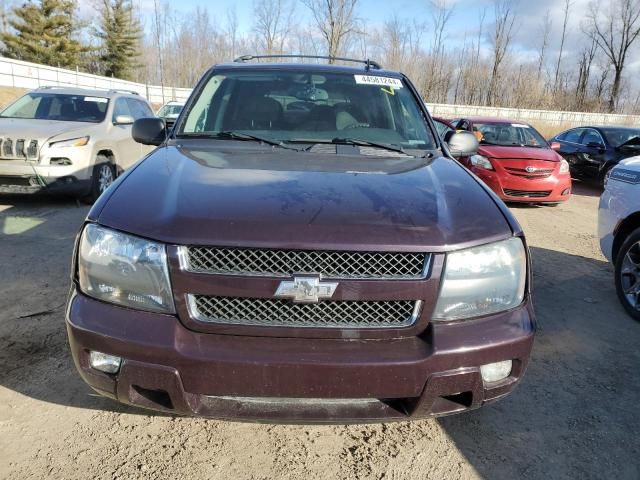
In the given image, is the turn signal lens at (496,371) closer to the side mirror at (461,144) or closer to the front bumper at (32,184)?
the side mirror at (461,144)

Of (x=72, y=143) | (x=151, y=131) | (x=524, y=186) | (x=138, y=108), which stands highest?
(x=151, y=131)

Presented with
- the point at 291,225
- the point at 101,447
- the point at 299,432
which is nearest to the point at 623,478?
the point at 299,432

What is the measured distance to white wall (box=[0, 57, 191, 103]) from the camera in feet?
90.4

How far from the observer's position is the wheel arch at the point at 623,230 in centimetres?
410

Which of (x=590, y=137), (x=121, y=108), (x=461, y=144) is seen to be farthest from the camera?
(x=590, y=137)

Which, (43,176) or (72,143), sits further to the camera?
(72,143)

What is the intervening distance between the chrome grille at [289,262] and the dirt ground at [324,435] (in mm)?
912

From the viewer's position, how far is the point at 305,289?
178 centimetres

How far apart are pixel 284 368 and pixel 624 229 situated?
368 centimetres

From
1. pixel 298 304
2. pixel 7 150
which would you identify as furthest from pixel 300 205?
pixel 7 150

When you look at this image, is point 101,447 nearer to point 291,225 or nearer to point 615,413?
point 291,225

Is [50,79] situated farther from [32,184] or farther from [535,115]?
[535,115]

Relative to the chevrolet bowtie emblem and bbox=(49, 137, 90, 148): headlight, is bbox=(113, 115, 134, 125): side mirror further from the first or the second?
the chevrolet bowtie emblem

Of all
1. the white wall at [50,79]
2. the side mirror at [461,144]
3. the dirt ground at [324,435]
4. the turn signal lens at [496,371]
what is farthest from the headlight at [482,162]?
the white wall at [50,79]
